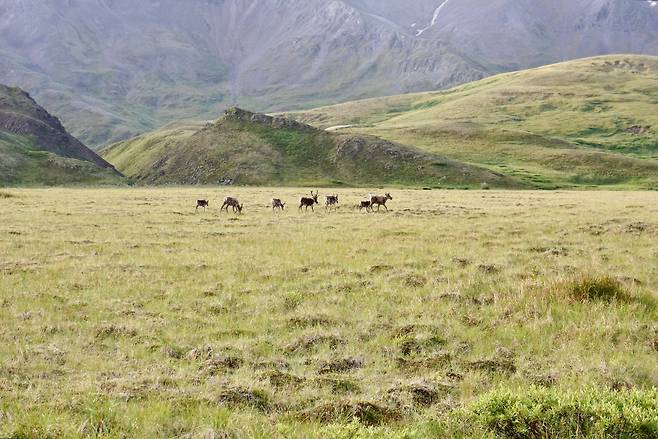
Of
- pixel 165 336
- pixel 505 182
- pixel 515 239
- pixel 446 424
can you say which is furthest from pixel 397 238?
pixel 505 182

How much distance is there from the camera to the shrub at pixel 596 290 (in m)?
15.0

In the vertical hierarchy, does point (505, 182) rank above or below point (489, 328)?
above

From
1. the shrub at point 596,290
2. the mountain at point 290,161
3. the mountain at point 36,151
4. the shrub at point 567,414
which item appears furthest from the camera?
the mountain at point 36,151

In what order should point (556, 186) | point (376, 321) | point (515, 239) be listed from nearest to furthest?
point (376, 321)
point (515, 239)
point (556, 186)

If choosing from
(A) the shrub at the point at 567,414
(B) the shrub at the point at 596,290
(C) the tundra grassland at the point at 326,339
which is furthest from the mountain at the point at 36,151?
(A) the shrub at the point at 567,414

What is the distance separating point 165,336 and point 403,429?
689cm

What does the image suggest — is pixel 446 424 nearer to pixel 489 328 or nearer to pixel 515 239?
pixel 489 328

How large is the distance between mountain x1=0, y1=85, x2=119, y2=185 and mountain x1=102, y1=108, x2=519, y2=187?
45.2 feet

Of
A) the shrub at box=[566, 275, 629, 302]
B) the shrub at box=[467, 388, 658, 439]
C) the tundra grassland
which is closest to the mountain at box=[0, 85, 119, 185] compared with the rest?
the tundra grassland

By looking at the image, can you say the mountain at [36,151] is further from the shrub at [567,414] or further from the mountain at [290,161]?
the shrub at [567,414]

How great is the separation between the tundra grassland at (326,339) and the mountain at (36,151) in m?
99.7

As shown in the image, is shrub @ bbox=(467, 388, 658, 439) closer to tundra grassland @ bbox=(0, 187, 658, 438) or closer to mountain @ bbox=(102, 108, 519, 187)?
tundra grassland @ bbox=(0, 187, 658, 438)

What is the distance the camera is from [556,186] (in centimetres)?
10706

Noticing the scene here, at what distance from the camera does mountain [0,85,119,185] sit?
380ft
